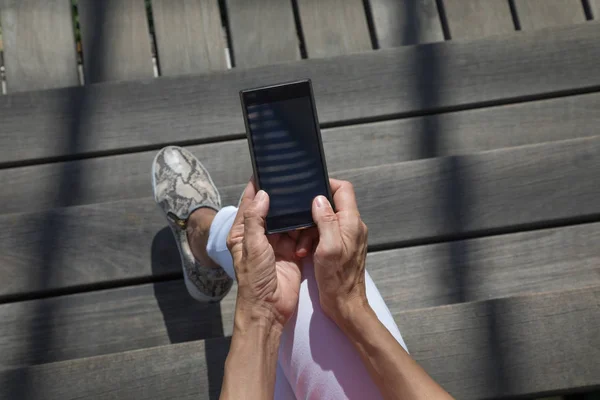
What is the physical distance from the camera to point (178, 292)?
4.18 feet

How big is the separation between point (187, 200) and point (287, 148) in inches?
16.0

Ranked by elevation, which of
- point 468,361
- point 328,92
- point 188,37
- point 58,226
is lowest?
point 468,361

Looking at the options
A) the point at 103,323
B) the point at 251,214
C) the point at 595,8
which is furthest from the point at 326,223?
the point at 595,8

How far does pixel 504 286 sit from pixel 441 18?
0.85 m

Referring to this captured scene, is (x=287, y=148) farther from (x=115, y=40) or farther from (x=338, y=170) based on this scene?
(x=115, y=40)

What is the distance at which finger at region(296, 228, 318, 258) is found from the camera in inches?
38.3

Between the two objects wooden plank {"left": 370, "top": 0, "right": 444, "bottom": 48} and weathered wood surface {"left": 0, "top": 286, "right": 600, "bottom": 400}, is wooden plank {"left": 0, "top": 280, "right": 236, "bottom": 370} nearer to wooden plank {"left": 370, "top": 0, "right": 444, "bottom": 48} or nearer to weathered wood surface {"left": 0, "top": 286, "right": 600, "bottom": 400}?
weathered wood surface {"left": 0, "top": 286, "right": 600, "bottom": 400}

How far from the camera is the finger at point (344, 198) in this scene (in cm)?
96

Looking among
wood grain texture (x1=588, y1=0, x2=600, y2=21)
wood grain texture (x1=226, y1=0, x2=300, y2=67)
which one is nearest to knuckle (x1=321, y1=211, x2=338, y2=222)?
wood grain texture (x1=226, y1=0, x2=300, y2=67)

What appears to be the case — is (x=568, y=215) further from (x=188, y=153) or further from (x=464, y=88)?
(x=188, y=153)

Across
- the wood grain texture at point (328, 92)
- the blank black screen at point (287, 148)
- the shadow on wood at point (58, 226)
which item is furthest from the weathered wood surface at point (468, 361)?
the wood grain texture at point (328, 92)

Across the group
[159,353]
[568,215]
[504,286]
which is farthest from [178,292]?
[568,215]

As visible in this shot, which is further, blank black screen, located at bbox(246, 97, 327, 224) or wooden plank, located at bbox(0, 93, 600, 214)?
wooden plank, located at bbox(0, 93, 600, 214)

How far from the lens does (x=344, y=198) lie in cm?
96
